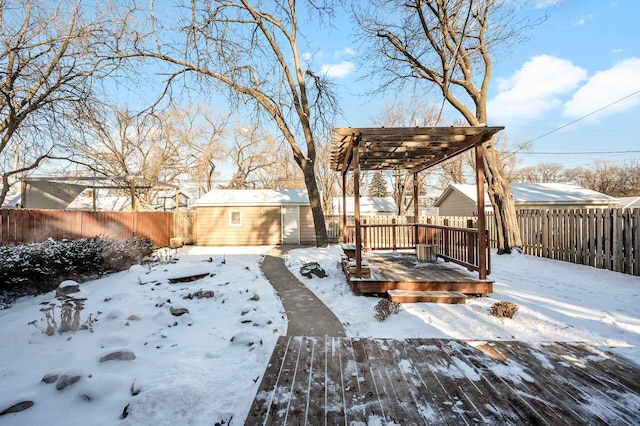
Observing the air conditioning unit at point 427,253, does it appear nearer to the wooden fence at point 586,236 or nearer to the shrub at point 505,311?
the wooden fence at point 586,236

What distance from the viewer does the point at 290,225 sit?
1555 centimetres

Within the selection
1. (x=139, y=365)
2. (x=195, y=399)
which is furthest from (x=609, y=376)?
(x=139, y=365)

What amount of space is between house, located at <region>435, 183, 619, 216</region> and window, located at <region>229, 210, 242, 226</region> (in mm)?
12240

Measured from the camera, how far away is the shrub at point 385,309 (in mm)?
4016

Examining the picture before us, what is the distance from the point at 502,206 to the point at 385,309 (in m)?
7.43

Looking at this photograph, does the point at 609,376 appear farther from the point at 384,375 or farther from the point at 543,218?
the point at 543,218

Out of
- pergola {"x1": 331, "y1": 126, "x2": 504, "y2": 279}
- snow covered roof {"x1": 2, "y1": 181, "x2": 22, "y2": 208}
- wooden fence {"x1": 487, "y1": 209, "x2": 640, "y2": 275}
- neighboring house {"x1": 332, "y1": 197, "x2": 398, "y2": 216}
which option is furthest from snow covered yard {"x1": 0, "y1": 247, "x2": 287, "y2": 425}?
snow covered roof {"x1": 2, "y1": 181, "x2": 22, "y2": 208}

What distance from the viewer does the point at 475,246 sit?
237 inches

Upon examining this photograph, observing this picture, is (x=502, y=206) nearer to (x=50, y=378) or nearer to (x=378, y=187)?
(x=50, y=378)

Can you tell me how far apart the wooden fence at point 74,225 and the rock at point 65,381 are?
6.80 m

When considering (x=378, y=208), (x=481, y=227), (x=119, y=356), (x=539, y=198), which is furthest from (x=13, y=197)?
(x=539, y=198)

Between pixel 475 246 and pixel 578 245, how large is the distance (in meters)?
3.85

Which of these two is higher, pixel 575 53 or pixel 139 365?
pixel 575 53

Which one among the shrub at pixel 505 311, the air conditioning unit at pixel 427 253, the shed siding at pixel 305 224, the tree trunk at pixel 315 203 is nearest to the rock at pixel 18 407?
the shrub at pixel 505 311
